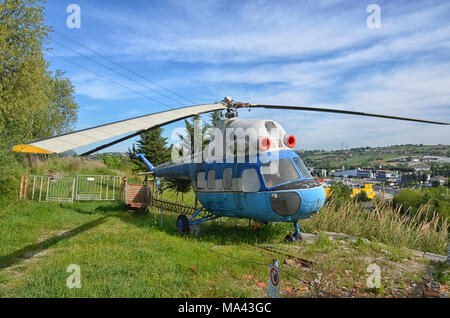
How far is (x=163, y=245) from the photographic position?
7.77 m

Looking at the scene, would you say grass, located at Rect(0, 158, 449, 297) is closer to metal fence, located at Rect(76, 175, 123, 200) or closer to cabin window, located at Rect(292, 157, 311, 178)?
cabin window, located at Rect(292, 157, 311, 178)

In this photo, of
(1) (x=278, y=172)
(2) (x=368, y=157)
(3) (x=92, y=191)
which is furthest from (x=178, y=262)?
(2) (x=368, y=157)

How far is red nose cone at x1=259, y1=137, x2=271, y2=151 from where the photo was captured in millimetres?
7812

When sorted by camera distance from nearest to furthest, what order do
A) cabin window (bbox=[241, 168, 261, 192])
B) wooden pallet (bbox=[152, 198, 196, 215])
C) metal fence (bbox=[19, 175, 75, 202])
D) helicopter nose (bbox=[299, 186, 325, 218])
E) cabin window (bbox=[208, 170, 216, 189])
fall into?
helicopter nose (bbox=[299, 186, 325, 218]), cabin window (bbox=[241, 168, 261, 192]), cabin window (bbox=[208, 170, 216, 189]), wooden pallet (bbox=[152, 198, 196, 215]), metal fence (bbox=[19, 175, 75, 202])

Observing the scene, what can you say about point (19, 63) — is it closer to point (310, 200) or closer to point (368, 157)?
point (310, 200)

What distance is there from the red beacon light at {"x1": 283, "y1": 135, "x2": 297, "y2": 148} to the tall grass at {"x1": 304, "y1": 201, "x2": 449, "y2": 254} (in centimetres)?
427

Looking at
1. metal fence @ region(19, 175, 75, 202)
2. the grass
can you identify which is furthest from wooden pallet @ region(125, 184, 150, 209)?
metal fence @ region(19, 175, 75, 202)

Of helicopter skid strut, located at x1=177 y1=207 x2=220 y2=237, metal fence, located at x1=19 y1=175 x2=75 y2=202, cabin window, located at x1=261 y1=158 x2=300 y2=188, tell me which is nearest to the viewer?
cabin window, located at x1=261 y1=158 x2=300 y2=188

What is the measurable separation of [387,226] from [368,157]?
125461mm

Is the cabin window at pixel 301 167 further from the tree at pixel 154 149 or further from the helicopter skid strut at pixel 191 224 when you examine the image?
the tree at pixel 154 149

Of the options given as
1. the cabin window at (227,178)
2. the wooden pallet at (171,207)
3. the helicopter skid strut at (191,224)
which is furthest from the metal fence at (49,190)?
the cabin window at (227,178)

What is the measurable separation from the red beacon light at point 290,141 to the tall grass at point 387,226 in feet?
14.0
